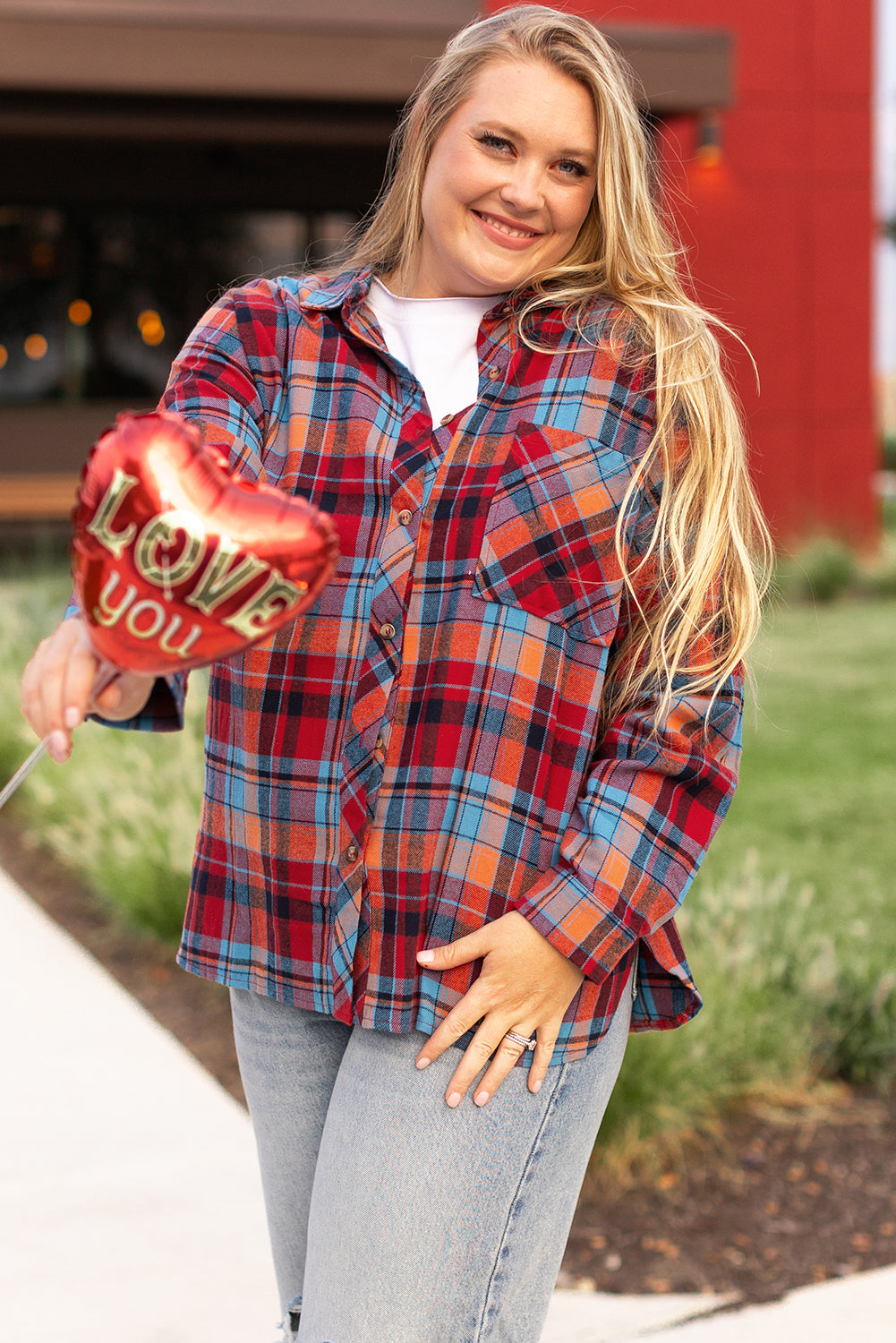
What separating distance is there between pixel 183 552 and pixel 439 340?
0.52 metres

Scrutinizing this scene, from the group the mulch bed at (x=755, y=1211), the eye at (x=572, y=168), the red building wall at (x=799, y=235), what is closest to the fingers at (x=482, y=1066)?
the eye at (x=572, y=168)

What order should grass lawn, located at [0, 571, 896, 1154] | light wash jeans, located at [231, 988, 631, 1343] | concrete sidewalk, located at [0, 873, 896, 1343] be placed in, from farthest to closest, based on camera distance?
grass lawn, located at [0, 571, 896, 1154], concrete sidewalk, located at [0, 873, 896, 1343], light wash jeans, located at [231, 988, 631, 1343]

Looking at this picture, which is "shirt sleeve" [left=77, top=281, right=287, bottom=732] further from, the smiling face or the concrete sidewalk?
the concrete sidewalk

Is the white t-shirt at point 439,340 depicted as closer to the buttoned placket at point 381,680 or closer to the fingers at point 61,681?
the buttoned placket at point 381,680

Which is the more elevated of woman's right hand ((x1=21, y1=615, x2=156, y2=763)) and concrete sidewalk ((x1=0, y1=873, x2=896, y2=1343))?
woman's right hand ((x1=21, y1=615, x2=156, y2=763))

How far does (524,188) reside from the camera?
4.73ft

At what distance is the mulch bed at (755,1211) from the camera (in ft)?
8.39

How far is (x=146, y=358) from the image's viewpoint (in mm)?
13336

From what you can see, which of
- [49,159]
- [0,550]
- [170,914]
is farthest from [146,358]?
[170,914]

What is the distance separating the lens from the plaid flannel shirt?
4.56 ft

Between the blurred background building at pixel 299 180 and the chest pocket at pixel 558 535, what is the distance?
9.16 metres

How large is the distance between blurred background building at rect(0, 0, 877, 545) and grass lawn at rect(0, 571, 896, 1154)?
407 centimetres

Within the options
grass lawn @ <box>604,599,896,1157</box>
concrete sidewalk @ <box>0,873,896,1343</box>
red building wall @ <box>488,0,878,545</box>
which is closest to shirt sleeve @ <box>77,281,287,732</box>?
grass lawn @ <box>604,599,896,1157</box>

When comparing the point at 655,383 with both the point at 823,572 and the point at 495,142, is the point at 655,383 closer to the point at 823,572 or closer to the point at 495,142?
the point at 495,142
